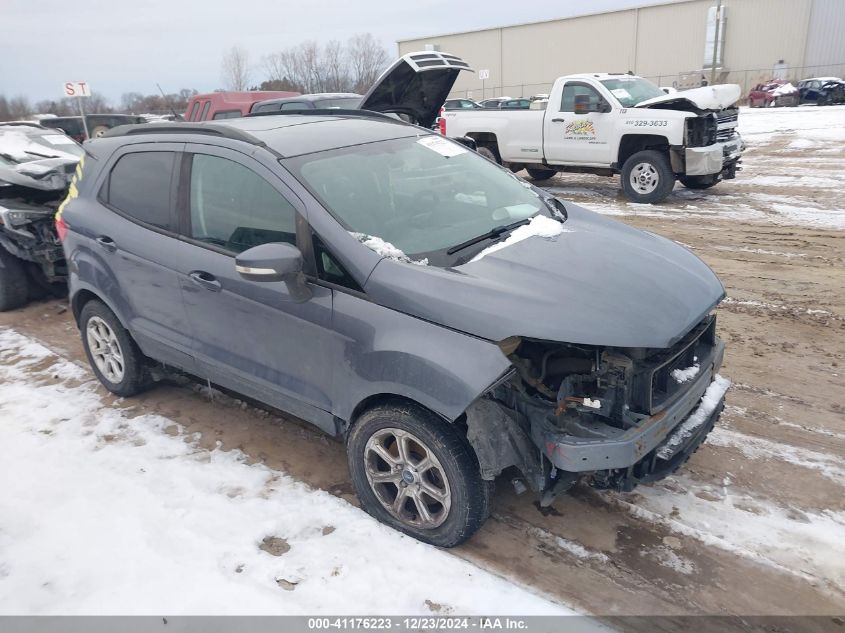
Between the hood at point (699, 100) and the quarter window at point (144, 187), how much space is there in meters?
8.60

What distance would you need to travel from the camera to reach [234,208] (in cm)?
349

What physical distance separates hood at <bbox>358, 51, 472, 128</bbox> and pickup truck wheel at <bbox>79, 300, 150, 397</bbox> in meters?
2.68

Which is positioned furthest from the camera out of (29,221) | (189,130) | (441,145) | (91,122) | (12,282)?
(91,122)

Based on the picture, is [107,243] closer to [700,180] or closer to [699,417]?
[699,417]

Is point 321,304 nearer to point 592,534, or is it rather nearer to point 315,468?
point 315,468

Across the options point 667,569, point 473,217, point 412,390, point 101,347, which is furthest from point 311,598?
point 101,347

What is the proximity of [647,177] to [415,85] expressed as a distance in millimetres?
6022

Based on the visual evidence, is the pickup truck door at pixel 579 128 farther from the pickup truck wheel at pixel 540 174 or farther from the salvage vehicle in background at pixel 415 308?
the salvage vehicle in background at pixel 415 308

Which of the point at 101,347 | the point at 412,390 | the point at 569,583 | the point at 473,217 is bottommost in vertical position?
the point at 569,583

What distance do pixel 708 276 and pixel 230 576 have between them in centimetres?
280

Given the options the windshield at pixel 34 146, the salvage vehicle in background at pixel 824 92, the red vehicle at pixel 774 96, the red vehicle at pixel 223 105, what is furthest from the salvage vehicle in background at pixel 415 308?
the red vehicle at pixel 774 96

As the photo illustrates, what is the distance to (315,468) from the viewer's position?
374cm

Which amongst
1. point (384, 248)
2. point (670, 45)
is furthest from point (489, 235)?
point (670, 45)

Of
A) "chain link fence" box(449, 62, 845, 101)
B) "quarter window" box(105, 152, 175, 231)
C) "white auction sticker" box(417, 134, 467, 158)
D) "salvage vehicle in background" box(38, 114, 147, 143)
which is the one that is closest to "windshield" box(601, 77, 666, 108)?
"white auction sticker" box(417, 134, 467, 158)
